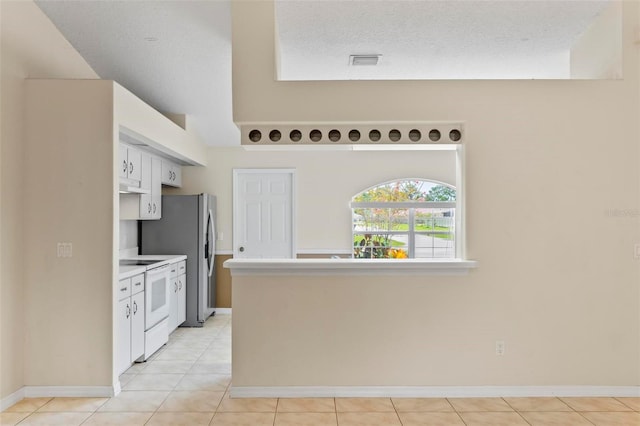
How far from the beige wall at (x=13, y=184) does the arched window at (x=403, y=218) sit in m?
3.95

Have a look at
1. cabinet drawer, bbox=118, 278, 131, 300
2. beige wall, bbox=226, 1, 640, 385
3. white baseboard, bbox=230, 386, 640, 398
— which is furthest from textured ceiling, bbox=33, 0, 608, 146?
white baseboard, bbox=230, 386, 640, 398

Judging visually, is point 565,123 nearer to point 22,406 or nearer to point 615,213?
point 615,213

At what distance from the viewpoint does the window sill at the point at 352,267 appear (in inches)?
131

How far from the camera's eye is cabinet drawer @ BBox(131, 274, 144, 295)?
396cm

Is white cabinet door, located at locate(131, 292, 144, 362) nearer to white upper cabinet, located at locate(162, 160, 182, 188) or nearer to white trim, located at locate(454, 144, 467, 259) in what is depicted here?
white upper cabinet, located at locate(162, 160, 182, 188)

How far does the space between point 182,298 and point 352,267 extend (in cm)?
293

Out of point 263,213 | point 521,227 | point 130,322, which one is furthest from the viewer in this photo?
point 263,213

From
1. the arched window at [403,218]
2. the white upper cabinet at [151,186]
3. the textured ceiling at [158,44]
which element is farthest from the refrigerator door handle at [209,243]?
the arched window at [403,218]

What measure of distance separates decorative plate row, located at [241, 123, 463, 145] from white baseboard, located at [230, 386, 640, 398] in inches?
70.5

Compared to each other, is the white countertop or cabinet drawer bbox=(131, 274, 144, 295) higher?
the white countertop

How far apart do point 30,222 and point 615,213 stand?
14.1 ft

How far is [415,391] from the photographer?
10.9 ft

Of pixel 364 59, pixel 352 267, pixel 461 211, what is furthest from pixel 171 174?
pixel 461 211

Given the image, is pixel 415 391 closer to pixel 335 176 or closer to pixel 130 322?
pixel 130 322
